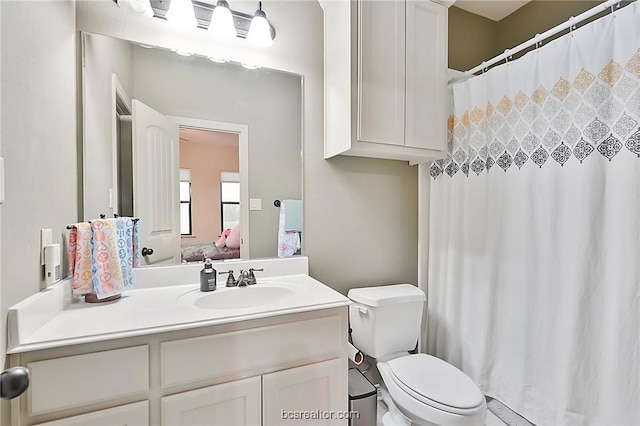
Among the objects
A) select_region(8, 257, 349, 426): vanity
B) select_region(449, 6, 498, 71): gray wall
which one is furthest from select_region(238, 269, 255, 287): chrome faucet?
select_region(449, 6, 498, 71): gray wall

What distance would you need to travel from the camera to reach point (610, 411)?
119cm

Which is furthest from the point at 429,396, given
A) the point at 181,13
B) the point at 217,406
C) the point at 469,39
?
the point at 469,39

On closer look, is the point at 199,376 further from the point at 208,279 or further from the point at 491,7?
the point at 491,7

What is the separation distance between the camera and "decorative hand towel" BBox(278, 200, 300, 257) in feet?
5.37

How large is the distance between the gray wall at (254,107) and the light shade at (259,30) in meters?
0.14

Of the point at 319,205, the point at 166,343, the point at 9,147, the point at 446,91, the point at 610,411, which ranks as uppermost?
the point at 446,91

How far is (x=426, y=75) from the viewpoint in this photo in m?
1.62

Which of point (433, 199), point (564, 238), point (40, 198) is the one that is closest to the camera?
point (40, 198)

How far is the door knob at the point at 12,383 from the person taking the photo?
1.83ft

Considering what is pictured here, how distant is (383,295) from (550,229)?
2.83ft

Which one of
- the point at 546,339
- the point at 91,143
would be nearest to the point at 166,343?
the point at 91,143

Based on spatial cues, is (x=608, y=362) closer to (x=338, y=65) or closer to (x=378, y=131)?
(x=378, y=131)

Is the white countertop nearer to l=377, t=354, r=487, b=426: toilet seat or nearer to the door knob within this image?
the door knob

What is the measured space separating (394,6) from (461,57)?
972mm
